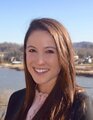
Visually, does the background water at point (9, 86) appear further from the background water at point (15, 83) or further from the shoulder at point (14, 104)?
the shoulder at point (14, 104)

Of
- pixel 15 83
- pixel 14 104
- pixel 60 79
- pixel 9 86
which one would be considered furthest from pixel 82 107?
pixel 15 83

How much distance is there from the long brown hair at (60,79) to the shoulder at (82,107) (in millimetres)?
33

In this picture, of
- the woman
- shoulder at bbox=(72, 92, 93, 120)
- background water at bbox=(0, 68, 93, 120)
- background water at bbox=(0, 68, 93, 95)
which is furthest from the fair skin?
background water at bbox=(0, 68, 93, 95)

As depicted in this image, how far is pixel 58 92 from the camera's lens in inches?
63.2

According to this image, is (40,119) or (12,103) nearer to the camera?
(40,119)

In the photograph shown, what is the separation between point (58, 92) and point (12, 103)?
0.35m

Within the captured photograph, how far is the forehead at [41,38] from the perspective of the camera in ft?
5.09

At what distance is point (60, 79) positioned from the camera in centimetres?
159

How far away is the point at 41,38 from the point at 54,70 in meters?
0.16

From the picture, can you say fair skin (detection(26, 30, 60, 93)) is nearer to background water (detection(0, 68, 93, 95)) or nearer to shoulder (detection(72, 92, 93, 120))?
shoulder (detection(72, 92, 93, 120))

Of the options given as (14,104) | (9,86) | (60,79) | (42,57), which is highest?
(42,57)

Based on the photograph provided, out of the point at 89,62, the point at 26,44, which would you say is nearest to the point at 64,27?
the point at 26,44

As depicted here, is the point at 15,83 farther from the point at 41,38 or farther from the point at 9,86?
the point at 41,38

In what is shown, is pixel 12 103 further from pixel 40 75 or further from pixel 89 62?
pixel 89 62
